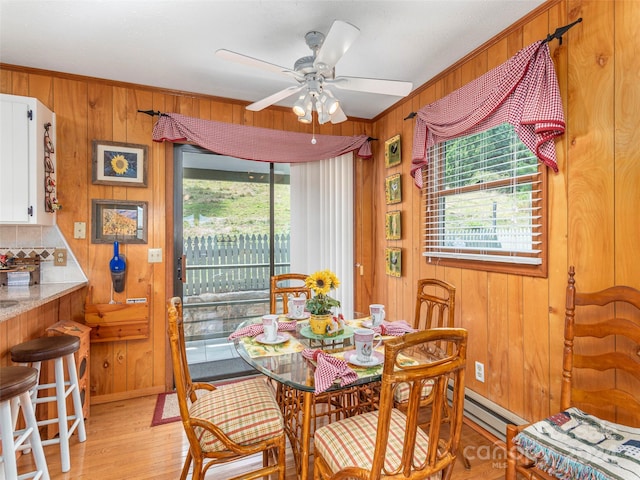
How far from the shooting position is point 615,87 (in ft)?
5.03

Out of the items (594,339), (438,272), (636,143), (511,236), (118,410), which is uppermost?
(636,143)

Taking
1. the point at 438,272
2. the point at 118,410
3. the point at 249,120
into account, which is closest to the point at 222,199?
the point at 249,120

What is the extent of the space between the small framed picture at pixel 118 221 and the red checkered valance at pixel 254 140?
24.4 inches

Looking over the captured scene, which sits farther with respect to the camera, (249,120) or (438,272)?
(249,120)

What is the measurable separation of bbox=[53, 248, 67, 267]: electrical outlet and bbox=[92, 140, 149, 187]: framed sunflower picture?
58 centimetres

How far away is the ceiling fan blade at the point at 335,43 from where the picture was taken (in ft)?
4.73

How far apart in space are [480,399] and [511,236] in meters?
1.12

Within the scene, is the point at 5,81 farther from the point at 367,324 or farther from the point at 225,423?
the point at 367,324

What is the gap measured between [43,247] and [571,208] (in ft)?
11.6

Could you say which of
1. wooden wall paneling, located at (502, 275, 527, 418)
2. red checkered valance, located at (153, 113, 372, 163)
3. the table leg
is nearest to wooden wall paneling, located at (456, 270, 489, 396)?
wooden wall paneling, located at (502, 275, 527, 418)

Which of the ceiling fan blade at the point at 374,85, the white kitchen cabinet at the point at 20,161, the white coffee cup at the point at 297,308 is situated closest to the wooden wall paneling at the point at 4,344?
the white kitchen cabinet at the point at 20,161

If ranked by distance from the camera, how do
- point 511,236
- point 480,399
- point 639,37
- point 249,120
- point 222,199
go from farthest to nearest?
point 222,199
point 249,120
point 480,399
point 511,236
point 639,37

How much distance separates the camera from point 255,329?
1.89 m

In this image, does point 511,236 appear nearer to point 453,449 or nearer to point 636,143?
point 636,143
